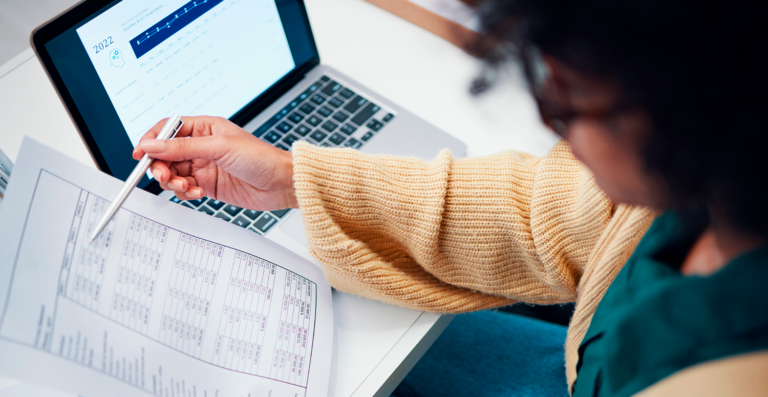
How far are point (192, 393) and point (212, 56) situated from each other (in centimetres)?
39

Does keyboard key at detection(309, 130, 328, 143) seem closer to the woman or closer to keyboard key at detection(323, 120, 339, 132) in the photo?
keyboard key at detection(323, 120, 339, 132)

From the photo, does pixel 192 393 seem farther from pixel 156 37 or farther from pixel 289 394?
pixel 156 37

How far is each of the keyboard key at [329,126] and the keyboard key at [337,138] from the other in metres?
0.01

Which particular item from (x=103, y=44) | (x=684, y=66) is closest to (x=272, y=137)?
(x=103, y=44)

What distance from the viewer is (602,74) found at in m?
0.26

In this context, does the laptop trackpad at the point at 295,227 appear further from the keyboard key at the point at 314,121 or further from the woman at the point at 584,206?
the keyboard key at the point at 314,121

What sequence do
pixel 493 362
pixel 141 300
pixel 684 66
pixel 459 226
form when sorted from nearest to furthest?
pixel 684 66, pixel 141 300, pixel 459 226, pixel 493 362

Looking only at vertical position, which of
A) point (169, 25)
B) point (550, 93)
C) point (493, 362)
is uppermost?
point (550, 93)

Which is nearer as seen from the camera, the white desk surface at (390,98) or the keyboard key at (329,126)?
the white desk surface at (390,98)

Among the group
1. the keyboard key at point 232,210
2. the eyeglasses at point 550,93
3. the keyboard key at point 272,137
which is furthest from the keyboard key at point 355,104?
the eyeglasses at point 550,93

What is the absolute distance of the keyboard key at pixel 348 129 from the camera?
2.28 feet

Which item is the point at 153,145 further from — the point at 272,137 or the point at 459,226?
the point at 459,226

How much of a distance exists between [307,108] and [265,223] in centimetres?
19

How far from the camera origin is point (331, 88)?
742mm
